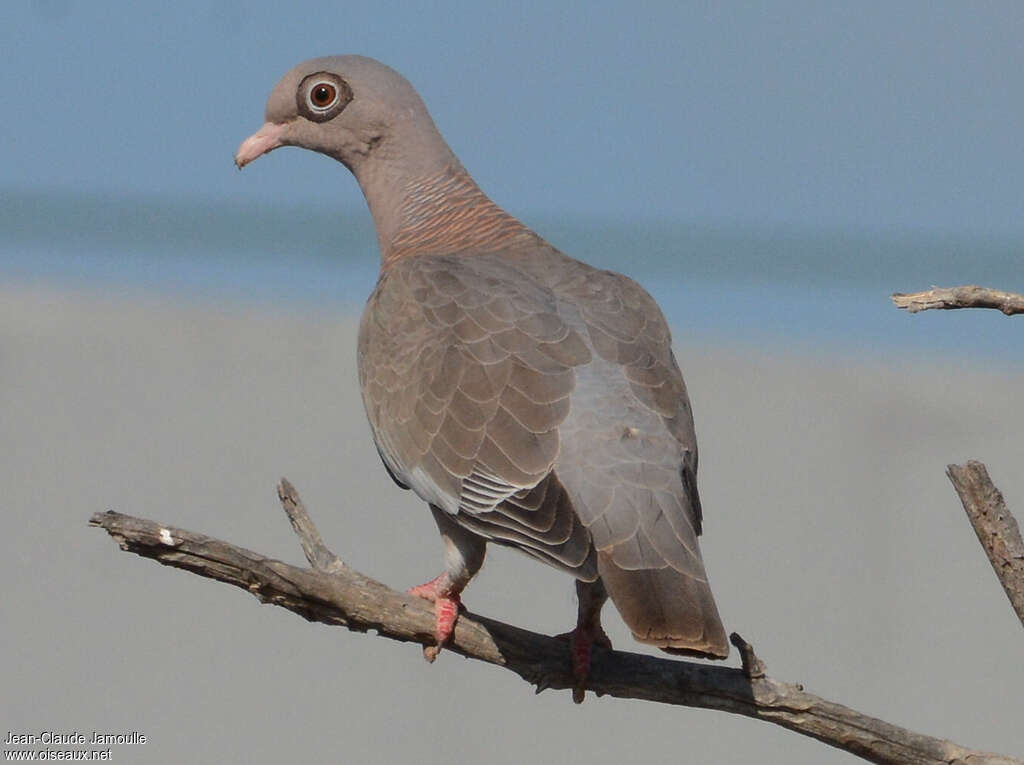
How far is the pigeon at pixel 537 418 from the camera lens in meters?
3.59

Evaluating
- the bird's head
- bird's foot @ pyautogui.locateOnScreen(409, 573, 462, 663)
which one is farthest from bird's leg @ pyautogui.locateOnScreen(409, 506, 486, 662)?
the bird's head

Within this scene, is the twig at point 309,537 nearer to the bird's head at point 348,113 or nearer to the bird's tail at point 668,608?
the bird's tail at point 668,608

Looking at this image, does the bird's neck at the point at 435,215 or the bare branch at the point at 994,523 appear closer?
the bare branch at the point at 994,523

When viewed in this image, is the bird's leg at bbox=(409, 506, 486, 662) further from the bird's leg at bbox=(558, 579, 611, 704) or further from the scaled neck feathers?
the scaled neck feathers

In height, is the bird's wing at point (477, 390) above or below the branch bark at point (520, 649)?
above

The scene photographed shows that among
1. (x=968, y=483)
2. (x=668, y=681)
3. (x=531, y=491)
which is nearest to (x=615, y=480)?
(x=531, y=491)

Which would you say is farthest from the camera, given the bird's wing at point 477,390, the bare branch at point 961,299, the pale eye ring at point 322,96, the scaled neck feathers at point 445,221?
the pale eye ring at point 322,96

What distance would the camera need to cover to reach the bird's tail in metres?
3.40

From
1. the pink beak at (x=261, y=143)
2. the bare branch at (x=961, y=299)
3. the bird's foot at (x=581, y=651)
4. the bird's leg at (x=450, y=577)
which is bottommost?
the bird's foot at (x=581, y=651)

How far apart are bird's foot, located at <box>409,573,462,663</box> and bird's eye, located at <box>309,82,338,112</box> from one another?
1.95 meters

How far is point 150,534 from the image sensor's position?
3.12 m

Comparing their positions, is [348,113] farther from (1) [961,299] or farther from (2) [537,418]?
(1) [961,299]

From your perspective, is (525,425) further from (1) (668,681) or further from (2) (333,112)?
(2) (333,112)

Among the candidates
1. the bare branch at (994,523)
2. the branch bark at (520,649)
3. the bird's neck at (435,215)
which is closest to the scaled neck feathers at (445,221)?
the bird's neck at (435,215)
